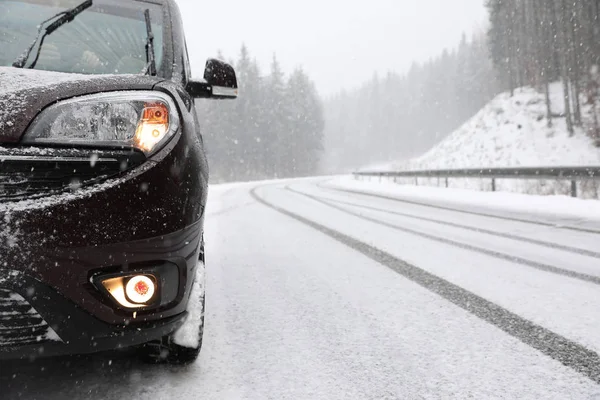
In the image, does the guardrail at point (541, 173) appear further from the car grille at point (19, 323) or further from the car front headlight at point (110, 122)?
the car grille at point (19, 323)

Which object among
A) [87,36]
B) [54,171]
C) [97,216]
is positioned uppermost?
[87,36]

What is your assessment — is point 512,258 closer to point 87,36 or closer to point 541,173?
point 87,36

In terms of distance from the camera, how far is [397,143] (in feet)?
355

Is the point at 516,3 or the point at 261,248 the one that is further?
the point at 516,3

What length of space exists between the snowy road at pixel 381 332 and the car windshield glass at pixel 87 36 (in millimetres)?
1561

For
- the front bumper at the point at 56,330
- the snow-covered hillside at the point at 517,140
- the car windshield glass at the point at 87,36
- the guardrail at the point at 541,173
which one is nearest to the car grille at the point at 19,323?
the front bumper at the point at 56,330

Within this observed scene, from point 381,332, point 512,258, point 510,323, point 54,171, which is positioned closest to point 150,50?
point 54,171

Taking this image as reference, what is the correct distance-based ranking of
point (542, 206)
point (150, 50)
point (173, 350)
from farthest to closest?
point (542, 206) < point (150, 50) < point (173, 350)

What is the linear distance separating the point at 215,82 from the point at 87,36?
802 mm

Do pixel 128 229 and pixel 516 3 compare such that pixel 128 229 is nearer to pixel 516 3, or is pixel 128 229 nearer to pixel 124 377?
pixel 124 377

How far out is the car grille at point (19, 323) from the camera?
1.36 m

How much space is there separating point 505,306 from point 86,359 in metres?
2.28

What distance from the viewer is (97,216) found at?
1.47 meters

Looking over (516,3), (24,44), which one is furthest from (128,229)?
(516,3)
